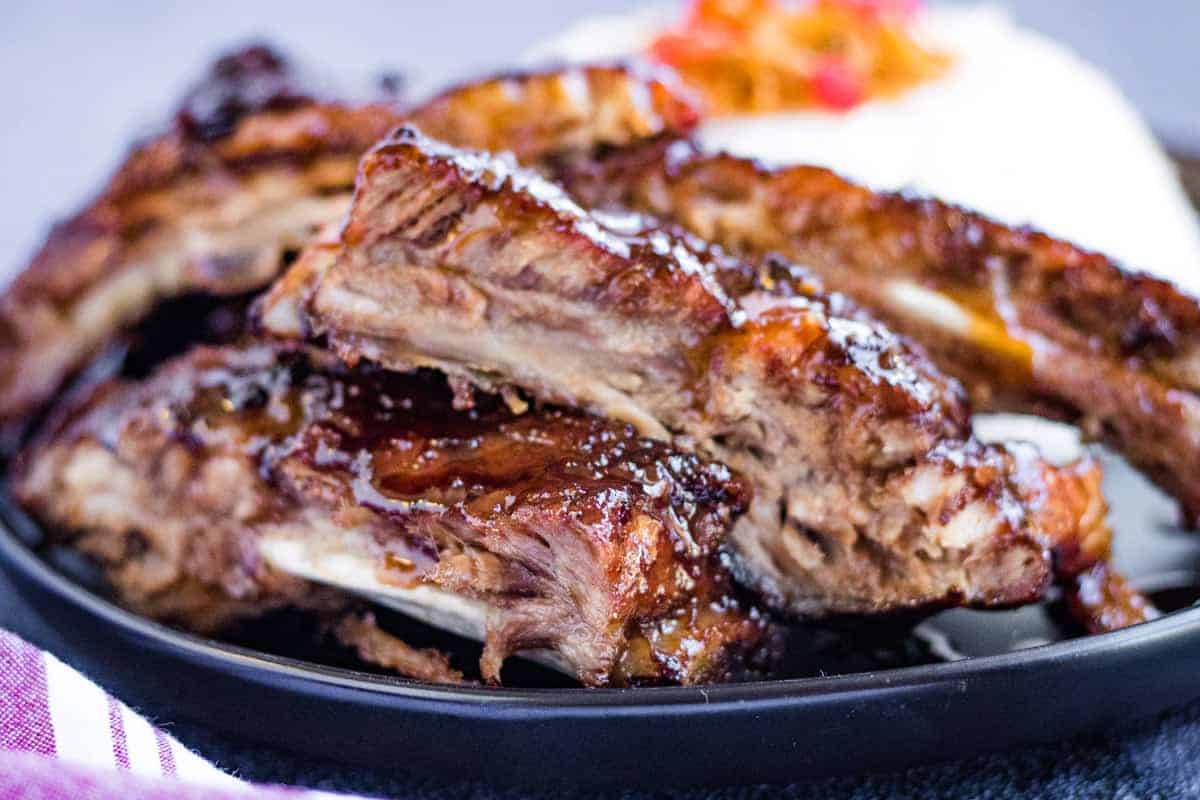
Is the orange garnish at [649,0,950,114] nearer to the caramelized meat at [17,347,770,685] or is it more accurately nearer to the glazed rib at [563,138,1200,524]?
the glazed rib at [563,138,1200,524]

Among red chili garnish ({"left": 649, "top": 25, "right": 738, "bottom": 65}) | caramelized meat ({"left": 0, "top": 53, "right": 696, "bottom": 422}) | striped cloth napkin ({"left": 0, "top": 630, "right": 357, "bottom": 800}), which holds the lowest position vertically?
striped cloth napkin ({"left": 0, "top": 630, "right": 357, "bottom": 800})

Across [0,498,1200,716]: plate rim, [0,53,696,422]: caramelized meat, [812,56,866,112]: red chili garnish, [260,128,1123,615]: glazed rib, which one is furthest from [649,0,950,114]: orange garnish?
[0,498,1200,716]: plate rim

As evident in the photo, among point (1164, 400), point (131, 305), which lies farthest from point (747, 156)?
point (131, 305)

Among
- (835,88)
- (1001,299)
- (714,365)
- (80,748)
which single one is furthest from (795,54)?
(80,748)

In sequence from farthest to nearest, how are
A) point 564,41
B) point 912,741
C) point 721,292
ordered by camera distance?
point 564,41
point 721,292
point 912,741

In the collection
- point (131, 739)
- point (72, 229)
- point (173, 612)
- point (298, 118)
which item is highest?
point (298, 118)

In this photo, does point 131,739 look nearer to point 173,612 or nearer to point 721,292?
point 173,612
